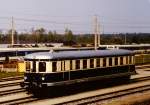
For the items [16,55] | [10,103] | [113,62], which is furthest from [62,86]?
[16,55]

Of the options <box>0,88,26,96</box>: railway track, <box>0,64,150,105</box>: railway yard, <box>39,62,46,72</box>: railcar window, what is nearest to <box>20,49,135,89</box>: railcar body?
<box>39,62,46,72</box>: railcar window

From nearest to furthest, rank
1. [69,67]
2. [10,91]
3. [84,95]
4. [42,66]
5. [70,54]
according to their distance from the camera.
→ [42,66], [84,95], [69,67], [70,54], [10,91]

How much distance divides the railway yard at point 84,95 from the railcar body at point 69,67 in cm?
72

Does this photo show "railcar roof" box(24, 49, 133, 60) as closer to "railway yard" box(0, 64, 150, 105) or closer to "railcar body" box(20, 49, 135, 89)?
"railcar body" box(20, 49, 135, 89)

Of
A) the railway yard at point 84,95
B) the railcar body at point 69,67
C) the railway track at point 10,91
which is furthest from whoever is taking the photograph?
the railway track at point 10,91

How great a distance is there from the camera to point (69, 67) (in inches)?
950

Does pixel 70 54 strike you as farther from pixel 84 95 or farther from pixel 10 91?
pixel 10 91

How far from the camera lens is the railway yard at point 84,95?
20761 mm

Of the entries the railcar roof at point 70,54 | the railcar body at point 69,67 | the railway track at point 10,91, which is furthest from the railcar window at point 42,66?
the railway track at point 10,91

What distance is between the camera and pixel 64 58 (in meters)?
23.8

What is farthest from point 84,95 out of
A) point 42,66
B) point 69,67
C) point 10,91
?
point 10,91

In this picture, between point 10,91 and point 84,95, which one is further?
point 10,91

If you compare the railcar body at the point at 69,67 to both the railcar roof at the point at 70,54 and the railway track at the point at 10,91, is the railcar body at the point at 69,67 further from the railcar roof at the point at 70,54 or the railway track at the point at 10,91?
the railway track at the point at 10,91

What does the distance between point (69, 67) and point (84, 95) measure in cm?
184
